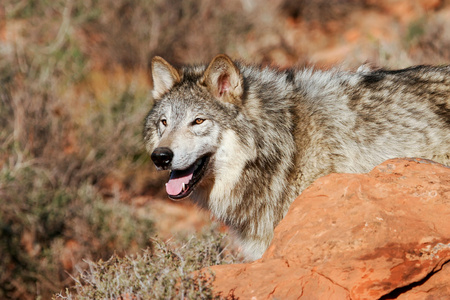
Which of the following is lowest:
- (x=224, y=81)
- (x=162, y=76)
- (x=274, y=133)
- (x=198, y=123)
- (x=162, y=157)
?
(x=162, y=157)

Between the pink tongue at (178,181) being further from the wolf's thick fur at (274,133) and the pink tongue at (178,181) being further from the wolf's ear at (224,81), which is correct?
the wolf's ear at (224,81)

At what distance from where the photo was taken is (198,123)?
4289mm

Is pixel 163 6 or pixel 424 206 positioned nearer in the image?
pixel 424 206

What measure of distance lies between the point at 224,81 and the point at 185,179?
0.91 metres

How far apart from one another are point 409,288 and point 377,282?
217mm

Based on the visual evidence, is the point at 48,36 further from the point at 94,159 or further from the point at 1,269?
the point at 1,269

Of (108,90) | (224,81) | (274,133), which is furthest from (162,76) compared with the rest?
(108,90)

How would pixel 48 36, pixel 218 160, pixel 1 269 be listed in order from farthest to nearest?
pixel 48 36 < pixel 1 269 < pixel 218 160

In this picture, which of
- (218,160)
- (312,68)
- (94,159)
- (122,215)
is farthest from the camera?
(94,159)

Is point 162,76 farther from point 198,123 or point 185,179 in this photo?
point 185,179

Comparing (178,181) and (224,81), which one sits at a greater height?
(224,81)

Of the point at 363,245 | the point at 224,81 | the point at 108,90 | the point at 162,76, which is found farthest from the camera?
the point at 108,90

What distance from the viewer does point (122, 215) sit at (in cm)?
799

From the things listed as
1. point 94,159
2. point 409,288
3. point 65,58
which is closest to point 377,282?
point 409,288
